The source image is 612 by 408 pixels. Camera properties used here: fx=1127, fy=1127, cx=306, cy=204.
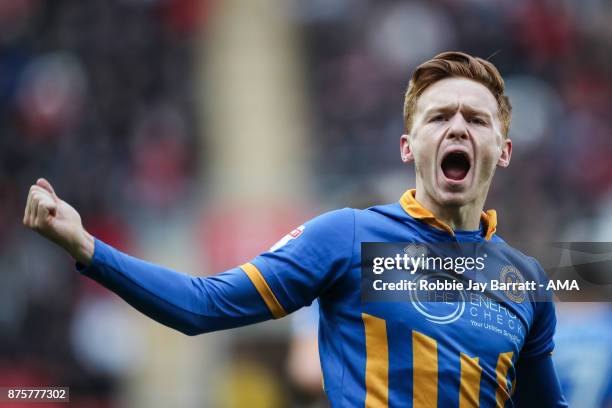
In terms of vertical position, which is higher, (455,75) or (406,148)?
(455,75)

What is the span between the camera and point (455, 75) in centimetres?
322

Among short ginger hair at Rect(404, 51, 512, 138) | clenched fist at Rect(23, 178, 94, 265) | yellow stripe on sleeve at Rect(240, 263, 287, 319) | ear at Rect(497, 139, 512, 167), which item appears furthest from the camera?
ear at Rect(497, 139, 512, 167)

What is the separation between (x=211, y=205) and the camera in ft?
35.9

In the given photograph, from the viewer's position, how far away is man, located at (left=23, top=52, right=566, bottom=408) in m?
2.73

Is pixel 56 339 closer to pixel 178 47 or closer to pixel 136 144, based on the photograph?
pixel 136 144

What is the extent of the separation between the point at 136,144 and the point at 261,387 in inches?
182

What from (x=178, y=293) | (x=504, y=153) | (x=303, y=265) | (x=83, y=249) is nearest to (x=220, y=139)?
(x=504, y=153)

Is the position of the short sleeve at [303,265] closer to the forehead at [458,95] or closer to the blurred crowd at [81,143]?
the forehead at [458,95]

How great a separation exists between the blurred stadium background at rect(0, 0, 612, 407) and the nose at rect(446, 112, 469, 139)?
12.4 ft

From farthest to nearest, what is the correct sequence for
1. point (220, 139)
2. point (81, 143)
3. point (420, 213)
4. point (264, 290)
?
point (220, 139)
point (81, 143)
point (420, 213)
point (264, 290)

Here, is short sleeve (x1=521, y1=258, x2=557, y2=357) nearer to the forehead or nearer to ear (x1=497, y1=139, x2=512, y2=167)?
ear (x1=497, y1=139, x2=512, y2=167)

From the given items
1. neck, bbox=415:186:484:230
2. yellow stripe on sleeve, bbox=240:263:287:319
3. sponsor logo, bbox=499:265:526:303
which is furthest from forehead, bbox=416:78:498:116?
yellow stripe on sleeve, bbox=240:263:287:319

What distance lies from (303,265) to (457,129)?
618 mm

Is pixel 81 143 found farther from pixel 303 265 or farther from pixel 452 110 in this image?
pixel 303 265
